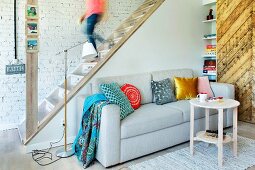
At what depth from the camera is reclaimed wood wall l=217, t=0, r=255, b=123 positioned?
3.94m

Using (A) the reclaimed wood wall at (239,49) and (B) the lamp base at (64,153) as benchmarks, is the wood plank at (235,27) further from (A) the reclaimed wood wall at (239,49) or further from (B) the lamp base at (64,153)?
(B) the lamp base at (64,153)

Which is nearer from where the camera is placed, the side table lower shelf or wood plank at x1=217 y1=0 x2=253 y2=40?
the side table lower shelf

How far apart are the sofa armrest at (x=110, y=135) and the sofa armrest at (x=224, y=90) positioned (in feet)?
6.28

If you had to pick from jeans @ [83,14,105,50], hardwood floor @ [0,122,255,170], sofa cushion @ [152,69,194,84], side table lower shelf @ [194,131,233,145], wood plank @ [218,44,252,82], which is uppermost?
jeans @ [83,14,105,50]

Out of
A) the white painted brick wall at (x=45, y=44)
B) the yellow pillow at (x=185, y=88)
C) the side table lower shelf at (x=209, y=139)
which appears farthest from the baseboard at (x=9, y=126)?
the side table lower shelf at (x=209, y=139)

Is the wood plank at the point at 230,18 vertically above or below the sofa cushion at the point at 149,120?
above

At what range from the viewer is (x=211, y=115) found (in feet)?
11.6

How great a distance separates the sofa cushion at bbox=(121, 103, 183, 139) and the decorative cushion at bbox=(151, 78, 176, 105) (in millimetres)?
170

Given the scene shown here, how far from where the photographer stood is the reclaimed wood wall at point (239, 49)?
394cm

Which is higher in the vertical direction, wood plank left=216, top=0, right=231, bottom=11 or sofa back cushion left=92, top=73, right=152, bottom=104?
wood plank left=216, top=0, right=231, bottom=11

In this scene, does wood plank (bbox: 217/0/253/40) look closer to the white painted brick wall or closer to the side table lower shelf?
the white painted brick wall

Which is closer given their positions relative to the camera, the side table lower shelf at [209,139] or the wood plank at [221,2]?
the side table lower shelf at [209,139]

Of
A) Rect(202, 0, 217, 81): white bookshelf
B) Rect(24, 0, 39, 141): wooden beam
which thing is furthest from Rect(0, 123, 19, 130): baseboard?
Rect(202, 0, 217, 81): white bookshelf

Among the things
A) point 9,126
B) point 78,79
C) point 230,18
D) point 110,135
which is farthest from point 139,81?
point 9,126
